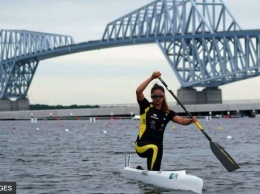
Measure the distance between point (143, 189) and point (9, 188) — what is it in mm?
4876

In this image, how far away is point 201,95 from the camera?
15638 centimetres

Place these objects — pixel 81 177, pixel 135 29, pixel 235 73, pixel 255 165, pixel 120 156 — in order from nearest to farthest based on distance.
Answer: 1. pixel 81 177
2. pixel 255 165
3. pixel 120 156
4. pixel 235 73
5. pixel 135 29

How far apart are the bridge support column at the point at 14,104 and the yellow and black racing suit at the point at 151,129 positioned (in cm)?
17153

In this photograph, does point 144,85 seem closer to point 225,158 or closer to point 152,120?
point 152,120

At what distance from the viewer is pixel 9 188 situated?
20234 millimetres

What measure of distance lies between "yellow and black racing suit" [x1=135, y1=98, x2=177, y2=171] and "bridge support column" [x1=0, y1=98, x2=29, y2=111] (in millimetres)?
171532

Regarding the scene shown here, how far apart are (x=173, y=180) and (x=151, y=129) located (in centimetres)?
139

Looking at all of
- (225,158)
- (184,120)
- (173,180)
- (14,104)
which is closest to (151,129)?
(184,120)

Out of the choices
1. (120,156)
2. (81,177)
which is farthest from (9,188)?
(120,156)

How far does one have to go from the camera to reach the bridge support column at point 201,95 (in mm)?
154000

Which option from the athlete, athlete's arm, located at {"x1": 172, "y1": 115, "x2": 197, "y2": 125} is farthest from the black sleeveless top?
athlete's arm, located at {"x1": 172, "y1": 115, "x2": 197, "y2": 125}

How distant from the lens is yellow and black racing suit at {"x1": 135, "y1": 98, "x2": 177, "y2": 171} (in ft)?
75.7

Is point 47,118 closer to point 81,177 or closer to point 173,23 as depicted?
point 173,23

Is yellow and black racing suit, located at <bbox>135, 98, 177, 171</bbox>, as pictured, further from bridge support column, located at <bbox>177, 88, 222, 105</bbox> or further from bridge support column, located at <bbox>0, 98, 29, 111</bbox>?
bridge support column, located at <bbox>0, 98, 29, 111</bbox>
